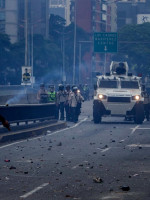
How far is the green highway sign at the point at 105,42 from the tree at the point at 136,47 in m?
50.5

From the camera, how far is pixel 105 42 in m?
62.1

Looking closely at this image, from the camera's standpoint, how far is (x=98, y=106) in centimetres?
3472

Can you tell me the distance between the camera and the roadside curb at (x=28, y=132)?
74.8ft

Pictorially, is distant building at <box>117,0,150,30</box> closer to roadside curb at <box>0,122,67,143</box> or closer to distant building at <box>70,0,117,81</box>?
distant building at <box>70,0,117,81</box>

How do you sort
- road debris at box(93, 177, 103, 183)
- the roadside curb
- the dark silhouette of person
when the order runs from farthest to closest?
the dark silhouette of person
the roadside curb
road debris at box(93, 177, 103, 183)

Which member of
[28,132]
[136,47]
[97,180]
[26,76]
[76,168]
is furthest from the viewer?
[136,47]

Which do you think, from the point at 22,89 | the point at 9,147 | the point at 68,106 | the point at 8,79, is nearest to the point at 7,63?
the point at 8,79

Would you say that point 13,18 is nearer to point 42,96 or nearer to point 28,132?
point 42,96

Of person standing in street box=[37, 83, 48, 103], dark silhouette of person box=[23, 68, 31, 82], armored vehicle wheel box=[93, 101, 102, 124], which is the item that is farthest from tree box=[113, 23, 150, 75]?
armored vehicle wheel box=[93, 101, 102, 124]

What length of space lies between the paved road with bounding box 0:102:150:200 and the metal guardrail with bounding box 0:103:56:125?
155 centimetres

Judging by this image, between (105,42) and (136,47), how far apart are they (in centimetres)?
5345

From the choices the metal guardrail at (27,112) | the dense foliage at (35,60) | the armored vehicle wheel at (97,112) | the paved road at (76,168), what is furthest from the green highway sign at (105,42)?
the paved road at (76,168)

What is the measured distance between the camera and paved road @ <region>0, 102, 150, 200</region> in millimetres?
11570

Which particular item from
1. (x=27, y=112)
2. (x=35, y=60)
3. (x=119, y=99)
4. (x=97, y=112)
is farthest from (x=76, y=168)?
(x=35, y=60)
